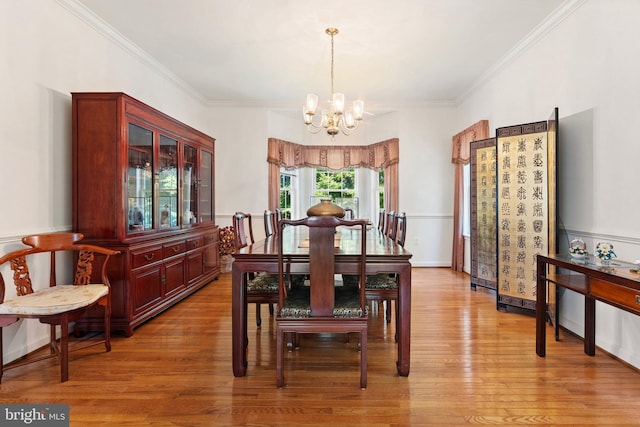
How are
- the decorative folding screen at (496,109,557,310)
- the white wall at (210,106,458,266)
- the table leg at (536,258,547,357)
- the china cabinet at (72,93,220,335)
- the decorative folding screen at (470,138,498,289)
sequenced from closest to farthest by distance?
the table leg at (536,258,547,357), the china cabinet at (72,93,220,335), the decorative folding screen at (496,109,557,310), the decorative folding screen at (470,138,498,289), the white wall at (210,106,458,266)

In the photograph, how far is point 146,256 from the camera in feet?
10.4

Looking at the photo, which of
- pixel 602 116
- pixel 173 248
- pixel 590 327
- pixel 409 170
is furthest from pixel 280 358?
pixel 409 170

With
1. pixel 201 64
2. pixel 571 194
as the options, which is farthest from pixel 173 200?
pixel 571 194

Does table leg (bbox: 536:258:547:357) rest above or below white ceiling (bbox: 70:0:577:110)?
below

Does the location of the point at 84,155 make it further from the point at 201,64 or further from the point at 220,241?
the point at 220,241

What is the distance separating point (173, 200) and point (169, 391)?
7.47 ft

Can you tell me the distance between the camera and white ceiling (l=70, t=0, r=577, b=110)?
304 cm

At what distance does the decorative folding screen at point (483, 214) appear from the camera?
4.04m

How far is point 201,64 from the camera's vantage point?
14.2ft

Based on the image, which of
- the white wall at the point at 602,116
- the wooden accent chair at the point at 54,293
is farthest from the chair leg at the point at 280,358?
the white wall at the point at 602,116

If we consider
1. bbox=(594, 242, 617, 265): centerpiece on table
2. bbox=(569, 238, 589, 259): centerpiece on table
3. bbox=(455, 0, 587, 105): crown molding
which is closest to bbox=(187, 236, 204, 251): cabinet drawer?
bbox=(569, 238, 589, 259): centerpiece on table

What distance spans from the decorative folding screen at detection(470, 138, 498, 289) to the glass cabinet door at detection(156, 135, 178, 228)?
3.58 meters

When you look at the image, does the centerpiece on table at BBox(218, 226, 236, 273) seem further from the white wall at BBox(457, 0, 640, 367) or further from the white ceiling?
the white wall at BBox(457, 0, 640, 367)

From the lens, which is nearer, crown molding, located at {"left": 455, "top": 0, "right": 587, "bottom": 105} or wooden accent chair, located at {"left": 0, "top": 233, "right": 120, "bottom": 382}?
wooden accent chair, located at {"left": 0, "top": 233, "right": 120, "bottom": 382}
